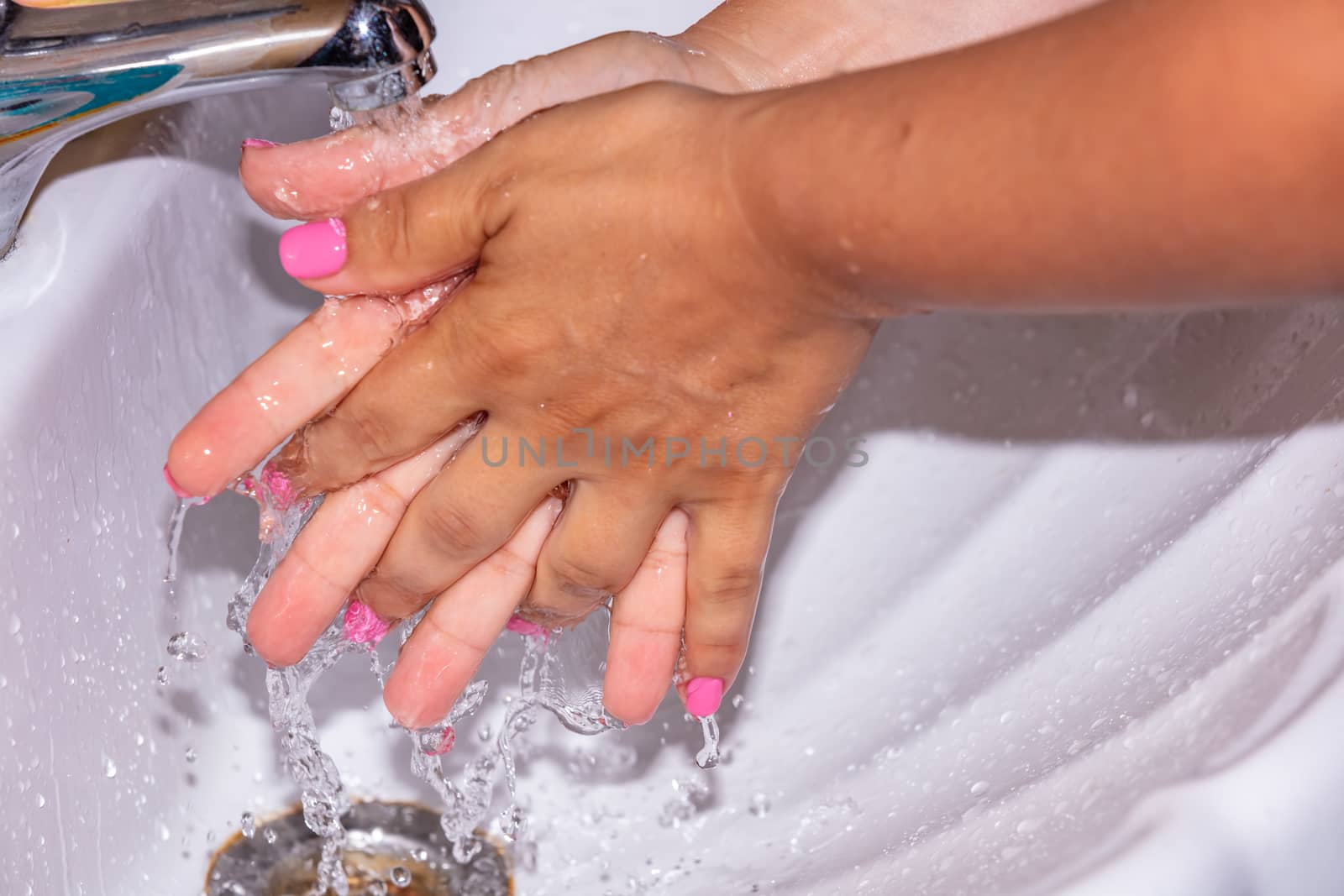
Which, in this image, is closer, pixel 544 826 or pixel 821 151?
pixel 821 151

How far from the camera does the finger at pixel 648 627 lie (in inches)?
21.8

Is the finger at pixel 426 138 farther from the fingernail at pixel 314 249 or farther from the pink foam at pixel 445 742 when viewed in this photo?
the pink foam at pixel 445 742

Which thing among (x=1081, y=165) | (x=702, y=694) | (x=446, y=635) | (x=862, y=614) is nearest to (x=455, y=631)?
(x=446, y=635)

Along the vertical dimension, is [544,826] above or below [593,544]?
below

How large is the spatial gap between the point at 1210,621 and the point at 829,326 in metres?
0.19

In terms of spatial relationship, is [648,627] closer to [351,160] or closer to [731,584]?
[731,584]

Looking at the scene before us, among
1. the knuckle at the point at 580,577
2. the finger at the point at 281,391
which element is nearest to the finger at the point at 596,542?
the knuckle at the point at 580,577

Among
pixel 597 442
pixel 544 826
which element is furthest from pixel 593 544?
pixel 544 826

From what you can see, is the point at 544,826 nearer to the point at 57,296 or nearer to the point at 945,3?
the point at 57,296

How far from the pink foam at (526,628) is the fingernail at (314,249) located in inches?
7.1

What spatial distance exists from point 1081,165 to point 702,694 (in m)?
0.30

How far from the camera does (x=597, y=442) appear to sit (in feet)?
1.64

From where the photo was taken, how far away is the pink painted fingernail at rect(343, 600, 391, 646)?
56cm

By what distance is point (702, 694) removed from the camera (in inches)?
22.2
